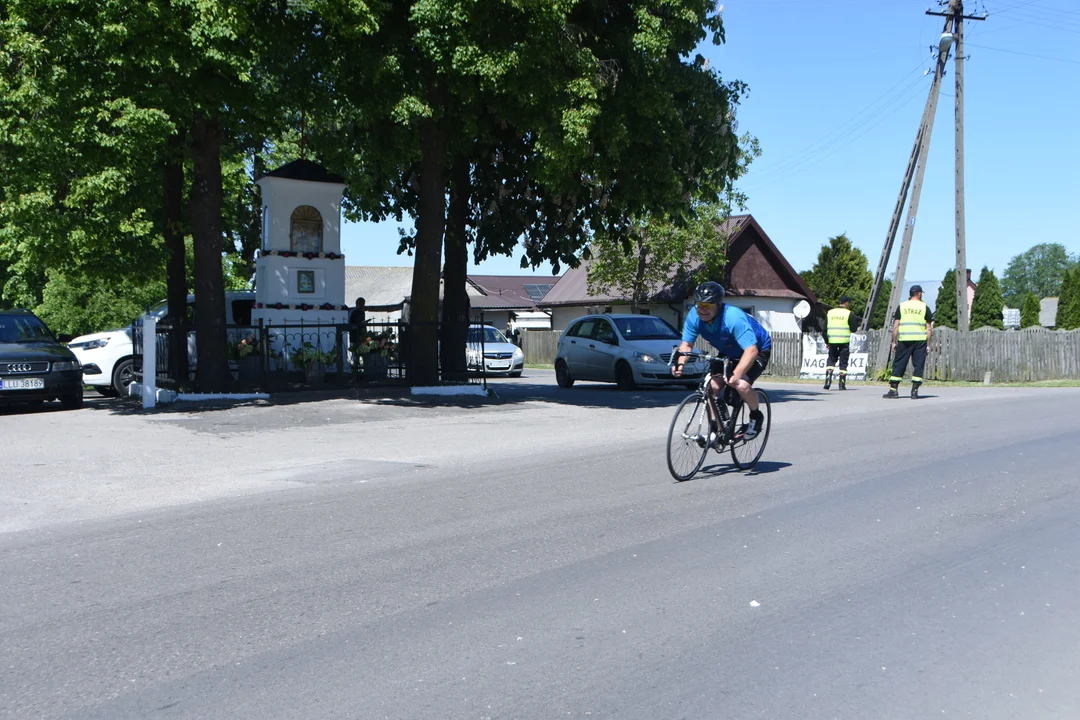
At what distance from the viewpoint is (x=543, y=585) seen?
576 cm

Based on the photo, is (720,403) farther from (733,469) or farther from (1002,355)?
(1002,355)

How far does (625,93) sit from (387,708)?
44.2ft

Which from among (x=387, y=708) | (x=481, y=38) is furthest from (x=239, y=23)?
(x=387, y=708)

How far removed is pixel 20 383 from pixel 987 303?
65418mm

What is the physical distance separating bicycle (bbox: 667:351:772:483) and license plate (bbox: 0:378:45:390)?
11.2 m

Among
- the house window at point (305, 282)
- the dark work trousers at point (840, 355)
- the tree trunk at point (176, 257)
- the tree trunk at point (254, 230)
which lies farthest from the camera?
the tree trunk at point (254, 230)

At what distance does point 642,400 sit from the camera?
18.8 metres

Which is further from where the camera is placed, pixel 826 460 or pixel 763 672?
pixel 826 460

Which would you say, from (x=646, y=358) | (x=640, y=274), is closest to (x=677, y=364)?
(x=646, y=358)

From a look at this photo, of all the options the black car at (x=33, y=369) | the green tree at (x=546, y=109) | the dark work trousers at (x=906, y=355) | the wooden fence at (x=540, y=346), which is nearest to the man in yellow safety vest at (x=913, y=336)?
the dark work trousers at (x=906, y=355)

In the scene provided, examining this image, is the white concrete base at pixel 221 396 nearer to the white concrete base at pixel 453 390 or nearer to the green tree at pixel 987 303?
the white concrete base at pixel 453 390

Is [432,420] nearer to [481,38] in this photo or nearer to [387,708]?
[481,38]

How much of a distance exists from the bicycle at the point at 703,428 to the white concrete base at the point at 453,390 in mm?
9478

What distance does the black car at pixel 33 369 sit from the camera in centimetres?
1591
